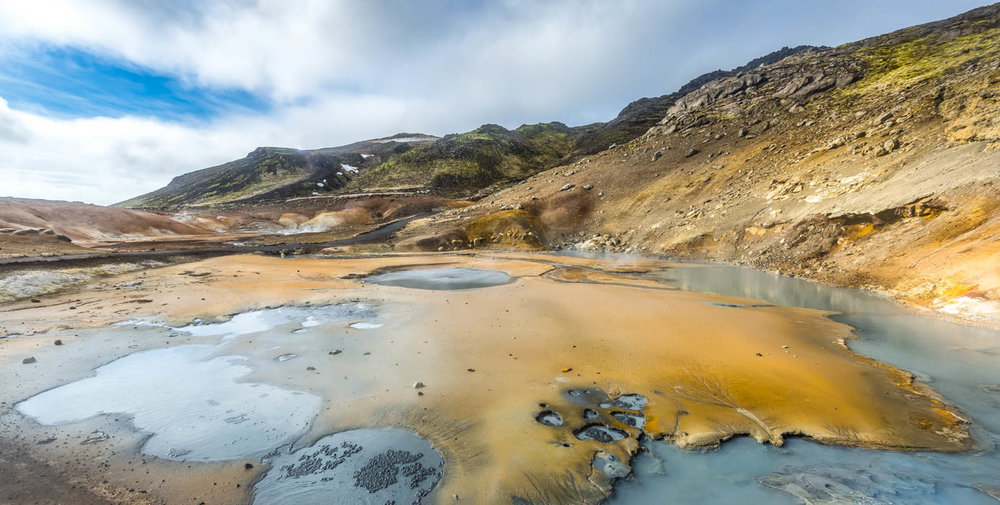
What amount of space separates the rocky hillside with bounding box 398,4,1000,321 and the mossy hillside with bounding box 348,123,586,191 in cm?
3599

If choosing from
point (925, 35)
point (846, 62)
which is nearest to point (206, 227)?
point (846, 62)

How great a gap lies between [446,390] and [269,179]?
99055mm

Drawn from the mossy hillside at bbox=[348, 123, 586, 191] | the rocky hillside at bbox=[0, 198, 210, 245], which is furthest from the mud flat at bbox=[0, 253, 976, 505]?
the mossy hillside at bbox=[348, 123, 586, 191]

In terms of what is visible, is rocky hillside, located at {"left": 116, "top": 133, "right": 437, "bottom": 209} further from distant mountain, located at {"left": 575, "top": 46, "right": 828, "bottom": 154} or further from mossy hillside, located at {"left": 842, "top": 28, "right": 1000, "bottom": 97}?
mossy hillside, located at {"left": 842, "top": 28, "right": 1000, "bottom": 97}

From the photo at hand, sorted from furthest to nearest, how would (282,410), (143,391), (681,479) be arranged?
(143,391) < (282,410) < (681,479)

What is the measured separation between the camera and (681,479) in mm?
5504

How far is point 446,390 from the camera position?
310 inches

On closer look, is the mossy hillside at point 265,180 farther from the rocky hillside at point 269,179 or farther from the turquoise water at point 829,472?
the turquoise water at point 829,472

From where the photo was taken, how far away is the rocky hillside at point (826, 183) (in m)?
16.5

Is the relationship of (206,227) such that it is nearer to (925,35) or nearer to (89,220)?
(89,220)

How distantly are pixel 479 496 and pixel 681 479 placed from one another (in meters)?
2.87

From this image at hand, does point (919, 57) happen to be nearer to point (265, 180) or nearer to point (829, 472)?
point (829, 472)

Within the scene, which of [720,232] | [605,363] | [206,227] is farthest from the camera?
[206,227]

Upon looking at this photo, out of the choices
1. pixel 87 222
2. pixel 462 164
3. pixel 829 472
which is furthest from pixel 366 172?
pixel 829 472
